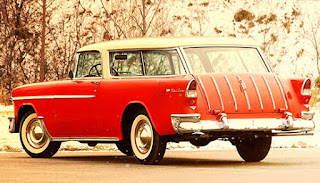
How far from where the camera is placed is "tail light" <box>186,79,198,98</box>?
1086 cm

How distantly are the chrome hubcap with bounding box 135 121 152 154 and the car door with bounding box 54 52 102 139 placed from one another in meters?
0.91

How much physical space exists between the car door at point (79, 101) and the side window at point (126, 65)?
0.93ft

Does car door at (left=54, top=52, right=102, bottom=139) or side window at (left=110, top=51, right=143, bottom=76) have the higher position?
side window at (left=110, top=51, right=143, bottom=76)

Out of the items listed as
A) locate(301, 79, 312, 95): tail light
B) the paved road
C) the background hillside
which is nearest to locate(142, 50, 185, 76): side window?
the paved road

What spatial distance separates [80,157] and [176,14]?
30371 mm

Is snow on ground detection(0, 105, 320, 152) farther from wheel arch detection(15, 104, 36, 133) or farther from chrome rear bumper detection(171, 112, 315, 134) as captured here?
chrome rear bumper detection(171, 112, 315, 134)

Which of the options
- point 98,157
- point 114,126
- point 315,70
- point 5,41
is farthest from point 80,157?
point 315,70

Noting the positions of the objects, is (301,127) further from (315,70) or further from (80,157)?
(315,70)

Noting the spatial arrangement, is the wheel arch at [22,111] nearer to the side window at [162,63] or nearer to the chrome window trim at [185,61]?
the side window at [162,63]

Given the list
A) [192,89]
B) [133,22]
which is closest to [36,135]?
[192,89]

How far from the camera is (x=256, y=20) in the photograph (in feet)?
145

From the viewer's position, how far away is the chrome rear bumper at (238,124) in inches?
424

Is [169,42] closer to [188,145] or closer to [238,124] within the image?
[238,124]

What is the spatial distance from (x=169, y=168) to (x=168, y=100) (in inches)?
39.3
